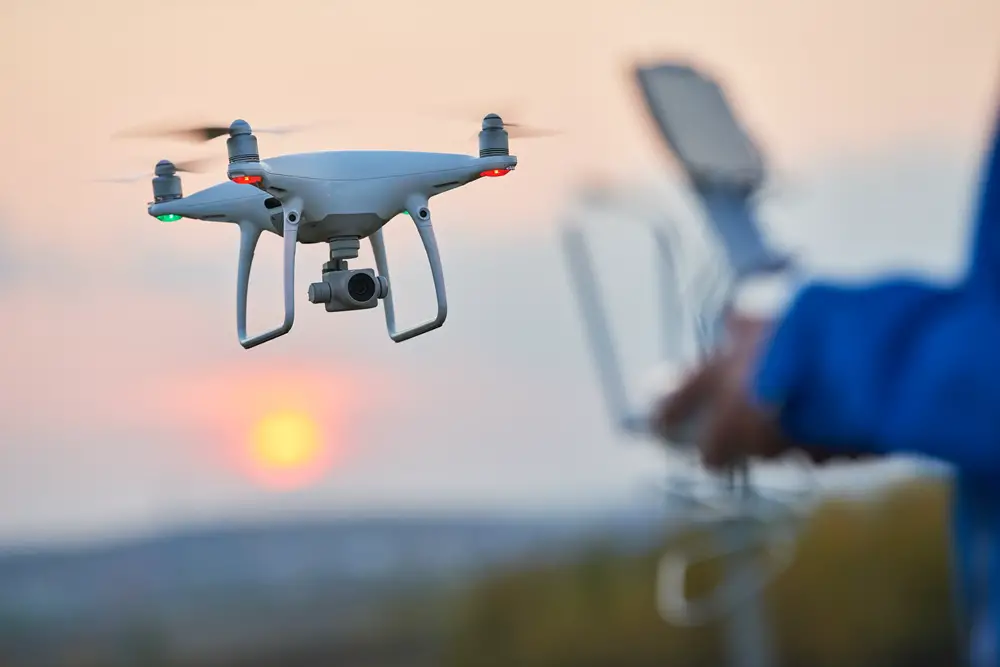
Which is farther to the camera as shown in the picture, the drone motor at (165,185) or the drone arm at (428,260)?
the drone motor at (165,185)

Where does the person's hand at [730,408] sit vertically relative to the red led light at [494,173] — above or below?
below

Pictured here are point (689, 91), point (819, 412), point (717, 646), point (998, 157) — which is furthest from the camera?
point (717, 646)

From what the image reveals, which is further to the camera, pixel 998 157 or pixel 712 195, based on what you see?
pixel 712 195

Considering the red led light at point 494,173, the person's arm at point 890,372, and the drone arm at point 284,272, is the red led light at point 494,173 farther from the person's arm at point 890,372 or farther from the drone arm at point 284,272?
the person's arm at point 890,372

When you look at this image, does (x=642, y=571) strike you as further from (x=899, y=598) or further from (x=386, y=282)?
(x=386, y=282)

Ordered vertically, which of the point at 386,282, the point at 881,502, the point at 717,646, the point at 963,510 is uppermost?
the point at 386,282

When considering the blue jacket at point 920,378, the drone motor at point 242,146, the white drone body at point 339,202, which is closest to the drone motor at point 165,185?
the white drone body at point 339,202

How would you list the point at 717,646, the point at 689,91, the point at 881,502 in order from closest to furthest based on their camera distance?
the point at 689,91
the point at 881,502
the point at 717,646

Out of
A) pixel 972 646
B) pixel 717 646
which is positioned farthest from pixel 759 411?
pixel 717 646
